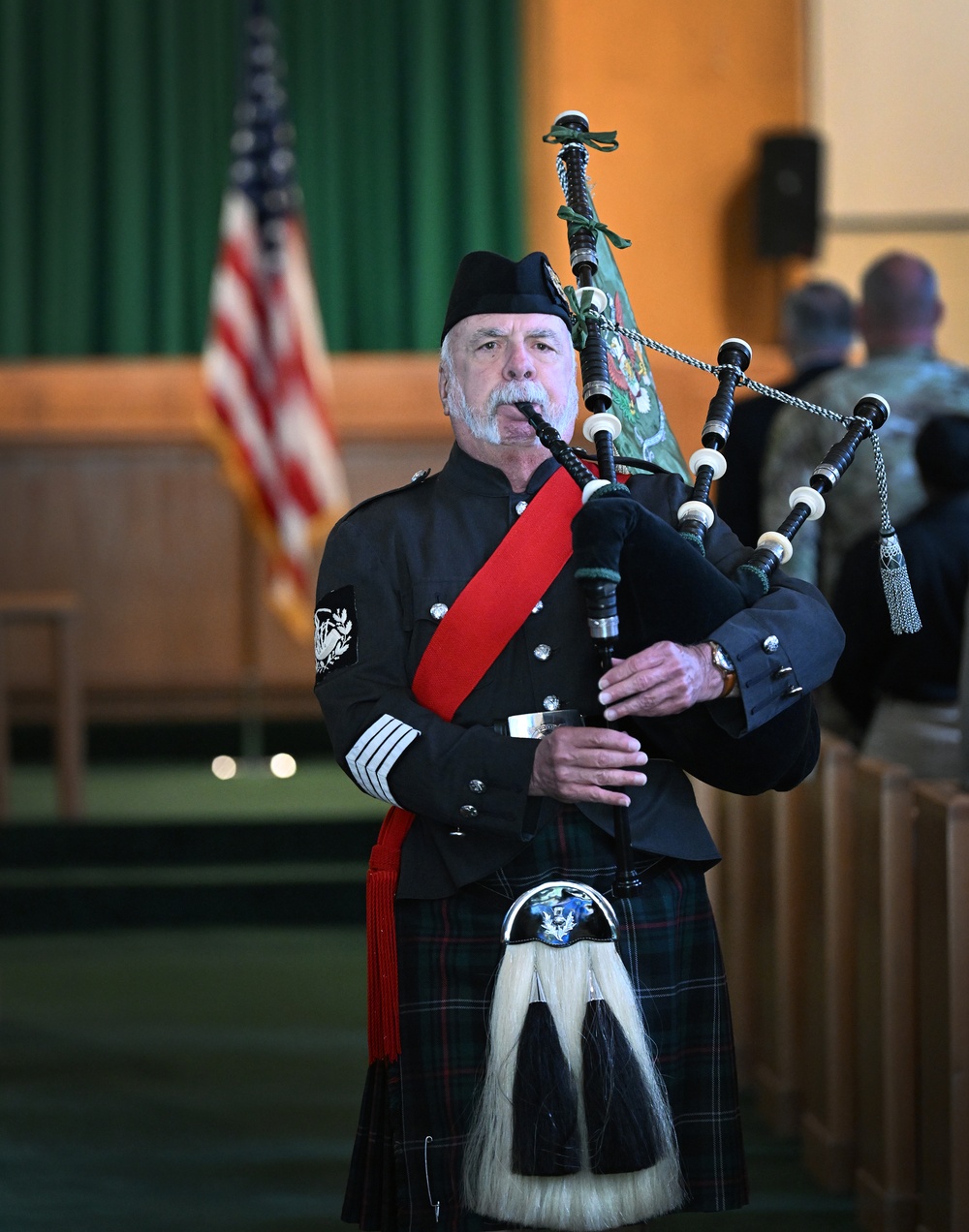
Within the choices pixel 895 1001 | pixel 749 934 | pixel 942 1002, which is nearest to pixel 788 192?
pixel 749 934

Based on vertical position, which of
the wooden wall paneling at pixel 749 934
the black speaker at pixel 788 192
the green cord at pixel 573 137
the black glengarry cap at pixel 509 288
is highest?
the black speaker at pixel 788 192

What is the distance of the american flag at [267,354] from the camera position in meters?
6.29

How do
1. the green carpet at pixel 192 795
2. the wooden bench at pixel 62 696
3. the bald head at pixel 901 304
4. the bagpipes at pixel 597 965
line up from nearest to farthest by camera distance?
the bagpipes at pixel 597 965 < the bald head at pixel 901 304 < the wooden bench at pixel 62 696 < the green carpet at pixel 192 795

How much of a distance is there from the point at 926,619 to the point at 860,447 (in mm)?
545

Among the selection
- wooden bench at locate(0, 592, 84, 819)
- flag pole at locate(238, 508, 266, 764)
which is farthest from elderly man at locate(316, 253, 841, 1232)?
flag pole at locate(238, 508, 266, 764)

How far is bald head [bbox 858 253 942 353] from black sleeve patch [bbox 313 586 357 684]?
211cm

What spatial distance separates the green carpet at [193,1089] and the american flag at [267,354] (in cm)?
208

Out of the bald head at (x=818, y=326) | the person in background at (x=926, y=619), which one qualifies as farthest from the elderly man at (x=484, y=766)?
the bald head at (x=818, y=326)

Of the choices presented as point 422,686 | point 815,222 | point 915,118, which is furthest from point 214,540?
point 422,686

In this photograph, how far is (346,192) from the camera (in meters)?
7.90

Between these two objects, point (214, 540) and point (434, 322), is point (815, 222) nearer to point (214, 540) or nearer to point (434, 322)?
point (434, 322)

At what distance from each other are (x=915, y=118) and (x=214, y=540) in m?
3.72

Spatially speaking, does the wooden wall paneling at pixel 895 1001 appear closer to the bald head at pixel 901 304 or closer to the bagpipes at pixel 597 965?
the bagpipes at pixel 597 965

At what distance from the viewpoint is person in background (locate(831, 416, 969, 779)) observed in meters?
3.01
